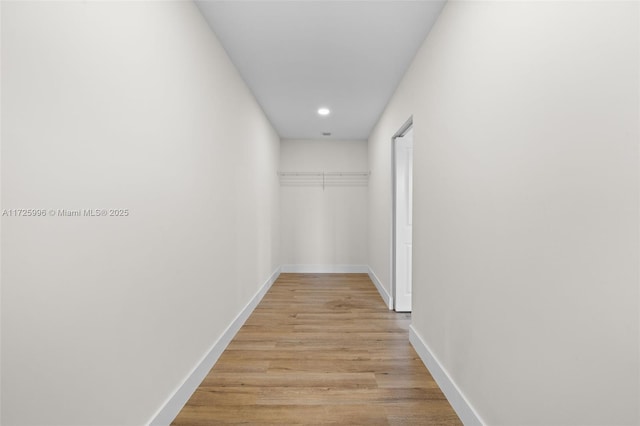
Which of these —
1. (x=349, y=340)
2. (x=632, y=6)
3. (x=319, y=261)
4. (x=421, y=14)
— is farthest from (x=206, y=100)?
(x=319, y=261)

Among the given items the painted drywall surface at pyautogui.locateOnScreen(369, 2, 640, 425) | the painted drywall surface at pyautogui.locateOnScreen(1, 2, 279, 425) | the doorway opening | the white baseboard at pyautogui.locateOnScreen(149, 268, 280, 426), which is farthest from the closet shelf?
the painted drywall surface at pyautogui.locateOnScreen(369, 2, 640, 425)

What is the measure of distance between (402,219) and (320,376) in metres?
2.07

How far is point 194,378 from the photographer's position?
198 centimetres

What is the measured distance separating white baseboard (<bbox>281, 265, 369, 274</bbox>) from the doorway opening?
2188 millimetres

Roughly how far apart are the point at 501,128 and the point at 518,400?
1.18 metres

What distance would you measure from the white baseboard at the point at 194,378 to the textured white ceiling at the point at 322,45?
2.43 metres

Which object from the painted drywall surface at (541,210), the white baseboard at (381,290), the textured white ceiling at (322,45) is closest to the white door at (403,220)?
the white baseboard at (381,290)

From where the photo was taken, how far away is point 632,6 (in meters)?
0.81

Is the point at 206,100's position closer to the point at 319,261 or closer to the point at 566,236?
the point at 566,236

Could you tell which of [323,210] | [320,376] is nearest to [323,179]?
[323,210]

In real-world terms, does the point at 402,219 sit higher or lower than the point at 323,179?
lower

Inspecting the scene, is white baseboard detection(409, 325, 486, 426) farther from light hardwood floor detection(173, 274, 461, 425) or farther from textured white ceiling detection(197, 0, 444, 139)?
textured white ceiling detection(197, 0, 444, 139)

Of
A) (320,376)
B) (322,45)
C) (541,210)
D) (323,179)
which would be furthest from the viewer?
(323,179)

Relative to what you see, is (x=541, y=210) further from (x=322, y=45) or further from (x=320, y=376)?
(x=322, y=45)
